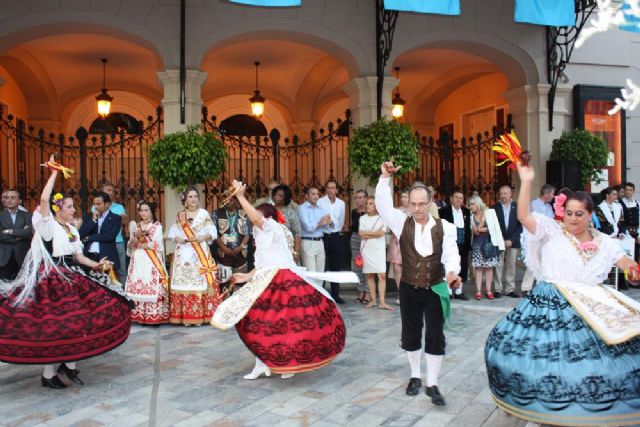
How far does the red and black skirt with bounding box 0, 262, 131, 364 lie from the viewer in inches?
196

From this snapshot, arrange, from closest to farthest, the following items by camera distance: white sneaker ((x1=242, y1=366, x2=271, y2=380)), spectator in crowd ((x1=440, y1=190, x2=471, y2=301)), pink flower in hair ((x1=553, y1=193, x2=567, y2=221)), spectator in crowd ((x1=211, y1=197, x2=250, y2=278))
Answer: pink flower in hair ((x1=553, y1=193, x2=567, y2=221))
white sneaker ((x1=242, y1=366, x2=271, y2=380))
spectator in crowd ((x1=211, y1=197, x2=250, y2=278))
spectator in crowd ((x1=440, y1=190, x2=471, y2=301))

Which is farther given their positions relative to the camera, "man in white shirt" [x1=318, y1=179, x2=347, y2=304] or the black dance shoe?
"man in white shirt" [x1=318, y1=179, x2=347, y2=304]

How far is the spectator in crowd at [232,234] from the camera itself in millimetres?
8703

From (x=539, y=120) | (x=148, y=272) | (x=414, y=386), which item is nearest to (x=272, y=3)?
A: (x=148, y=272)

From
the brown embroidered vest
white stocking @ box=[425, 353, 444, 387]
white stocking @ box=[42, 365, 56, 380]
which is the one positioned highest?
the brown embroidered vest

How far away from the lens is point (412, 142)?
10172 mm

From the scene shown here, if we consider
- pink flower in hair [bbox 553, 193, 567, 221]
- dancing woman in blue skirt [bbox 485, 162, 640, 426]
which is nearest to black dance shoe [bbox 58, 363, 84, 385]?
dancing woman in blue skirt [bbox 485, 162, 640, 426]

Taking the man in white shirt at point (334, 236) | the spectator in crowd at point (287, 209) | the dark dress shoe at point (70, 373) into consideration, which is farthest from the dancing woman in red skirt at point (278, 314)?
the man in white shirt at point (334, 236)

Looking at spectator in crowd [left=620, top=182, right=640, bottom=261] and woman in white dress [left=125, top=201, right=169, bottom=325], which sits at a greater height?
spectator in crowd [left=620, top=182, right=640, bottom=261]

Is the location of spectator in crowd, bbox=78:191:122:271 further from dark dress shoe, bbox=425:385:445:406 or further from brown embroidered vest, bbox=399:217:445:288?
dark dress shoe, bbox=425:385:445:406

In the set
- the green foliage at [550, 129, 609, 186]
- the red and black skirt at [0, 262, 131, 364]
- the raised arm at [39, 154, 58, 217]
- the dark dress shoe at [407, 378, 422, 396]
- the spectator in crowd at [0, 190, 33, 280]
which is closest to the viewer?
the red and black skirt at [0, 262, 131, 364]

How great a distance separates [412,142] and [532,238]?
5.98 metres

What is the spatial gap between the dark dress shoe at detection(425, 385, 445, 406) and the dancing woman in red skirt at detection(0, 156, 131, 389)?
268 cm

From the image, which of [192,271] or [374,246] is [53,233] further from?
[374,246]
